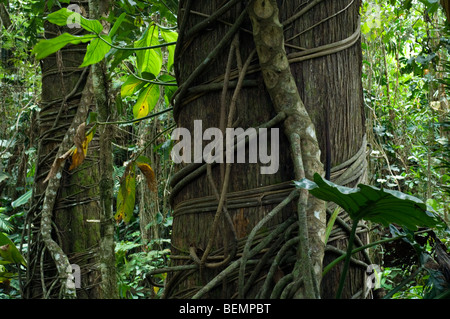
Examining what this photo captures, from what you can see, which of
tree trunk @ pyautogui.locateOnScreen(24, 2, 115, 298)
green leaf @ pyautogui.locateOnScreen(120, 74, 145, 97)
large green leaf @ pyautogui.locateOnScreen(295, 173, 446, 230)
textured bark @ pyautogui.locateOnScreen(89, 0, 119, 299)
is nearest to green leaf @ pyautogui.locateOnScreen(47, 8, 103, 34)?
green leaf @ pyautogui.locateOnScreen(120, 74, 145, 97)

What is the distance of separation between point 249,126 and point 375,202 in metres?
0.32

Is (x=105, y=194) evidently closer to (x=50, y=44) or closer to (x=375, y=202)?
(x=50, y=44)

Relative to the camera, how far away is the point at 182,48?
1090 millimetres

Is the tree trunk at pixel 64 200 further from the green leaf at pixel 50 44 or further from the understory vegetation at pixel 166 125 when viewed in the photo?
the green leaf at pixel 50 44

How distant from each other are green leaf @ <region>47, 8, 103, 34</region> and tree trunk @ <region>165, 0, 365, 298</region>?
31 cm

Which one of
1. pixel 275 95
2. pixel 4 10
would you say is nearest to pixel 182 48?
pixel 275 95

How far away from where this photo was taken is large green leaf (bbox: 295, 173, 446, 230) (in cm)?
71

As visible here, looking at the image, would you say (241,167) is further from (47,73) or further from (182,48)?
(47,73)

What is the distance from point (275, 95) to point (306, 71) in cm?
10

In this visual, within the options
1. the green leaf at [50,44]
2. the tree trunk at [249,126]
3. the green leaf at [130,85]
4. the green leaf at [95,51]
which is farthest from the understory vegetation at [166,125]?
the tree trunk at [249,126]

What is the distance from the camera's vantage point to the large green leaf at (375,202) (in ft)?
2.33

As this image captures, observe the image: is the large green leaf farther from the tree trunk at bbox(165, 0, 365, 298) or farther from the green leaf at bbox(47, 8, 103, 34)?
the green leaf at bbox(47, 8, 103, 34)

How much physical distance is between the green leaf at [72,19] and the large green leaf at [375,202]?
80 centimetres
